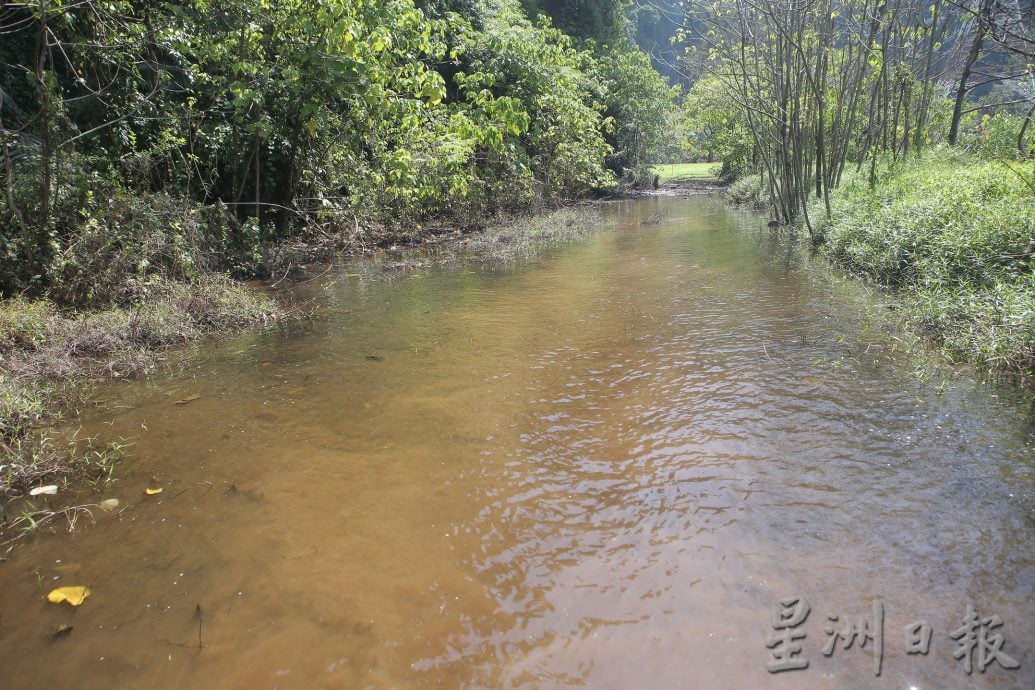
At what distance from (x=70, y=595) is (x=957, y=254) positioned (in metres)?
7.38

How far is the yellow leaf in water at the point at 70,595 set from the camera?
Result: 2.50 metres

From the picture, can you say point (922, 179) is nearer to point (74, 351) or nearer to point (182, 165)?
point (182, 165)

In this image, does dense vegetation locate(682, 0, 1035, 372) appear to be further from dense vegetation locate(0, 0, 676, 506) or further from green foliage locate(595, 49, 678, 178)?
green foliage locate(595, 49, 678, 178)

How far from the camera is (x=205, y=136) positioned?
8141mm

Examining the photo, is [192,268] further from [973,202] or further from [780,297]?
[973,202]

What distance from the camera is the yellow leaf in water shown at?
8.21 feet

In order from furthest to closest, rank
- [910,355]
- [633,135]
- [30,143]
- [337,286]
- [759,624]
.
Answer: [633,135] < [337,286] < [30,143] < [910,355] < [759,624]

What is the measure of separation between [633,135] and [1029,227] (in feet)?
70.7

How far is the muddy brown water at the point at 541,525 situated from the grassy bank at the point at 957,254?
483 millimetres

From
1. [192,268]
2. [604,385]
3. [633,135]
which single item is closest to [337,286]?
[192,268]

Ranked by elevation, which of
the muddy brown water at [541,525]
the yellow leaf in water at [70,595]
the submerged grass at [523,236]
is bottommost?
the yellow leaf in water at [70,595]

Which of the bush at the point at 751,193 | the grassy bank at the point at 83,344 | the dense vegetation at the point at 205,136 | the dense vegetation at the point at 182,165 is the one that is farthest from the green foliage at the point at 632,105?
the grassy bank at the point at 83,344

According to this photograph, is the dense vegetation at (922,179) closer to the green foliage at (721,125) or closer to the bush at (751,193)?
the bush at (751,193)

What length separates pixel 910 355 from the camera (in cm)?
486
